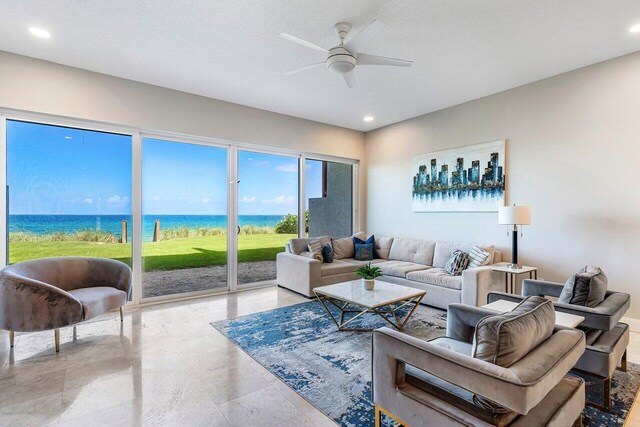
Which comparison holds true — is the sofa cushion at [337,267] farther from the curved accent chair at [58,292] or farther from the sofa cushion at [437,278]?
the curved accent chair at [58,292]

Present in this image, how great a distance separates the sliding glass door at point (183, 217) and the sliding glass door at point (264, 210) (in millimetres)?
308

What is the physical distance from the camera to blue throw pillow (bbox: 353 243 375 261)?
18.0ft

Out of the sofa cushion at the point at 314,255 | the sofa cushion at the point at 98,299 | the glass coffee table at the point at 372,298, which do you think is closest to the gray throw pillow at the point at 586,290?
the glass coffee table at the point at 372,298

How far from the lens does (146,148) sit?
4.40m

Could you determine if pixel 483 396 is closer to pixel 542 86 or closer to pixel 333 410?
pixel 333 410

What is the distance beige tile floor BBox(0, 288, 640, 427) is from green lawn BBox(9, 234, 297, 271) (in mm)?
934

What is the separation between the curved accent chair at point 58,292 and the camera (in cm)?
268

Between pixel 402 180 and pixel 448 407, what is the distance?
189 inches

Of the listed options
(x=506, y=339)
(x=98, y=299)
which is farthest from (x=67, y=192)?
(x=506, y=339)

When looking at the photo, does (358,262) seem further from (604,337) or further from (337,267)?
(604,337)

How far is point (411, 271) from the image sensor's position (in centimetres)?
455

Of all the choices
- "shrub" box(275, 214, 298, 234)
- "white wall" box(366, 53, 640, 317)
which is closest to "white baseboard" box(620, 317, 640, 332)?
"white wall" box(366, 53, 640, 317)

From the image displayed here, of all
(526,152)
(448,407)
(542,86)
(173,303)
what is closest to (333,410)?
(448,407)

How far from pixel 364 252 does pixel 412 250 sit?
31.8 inches
